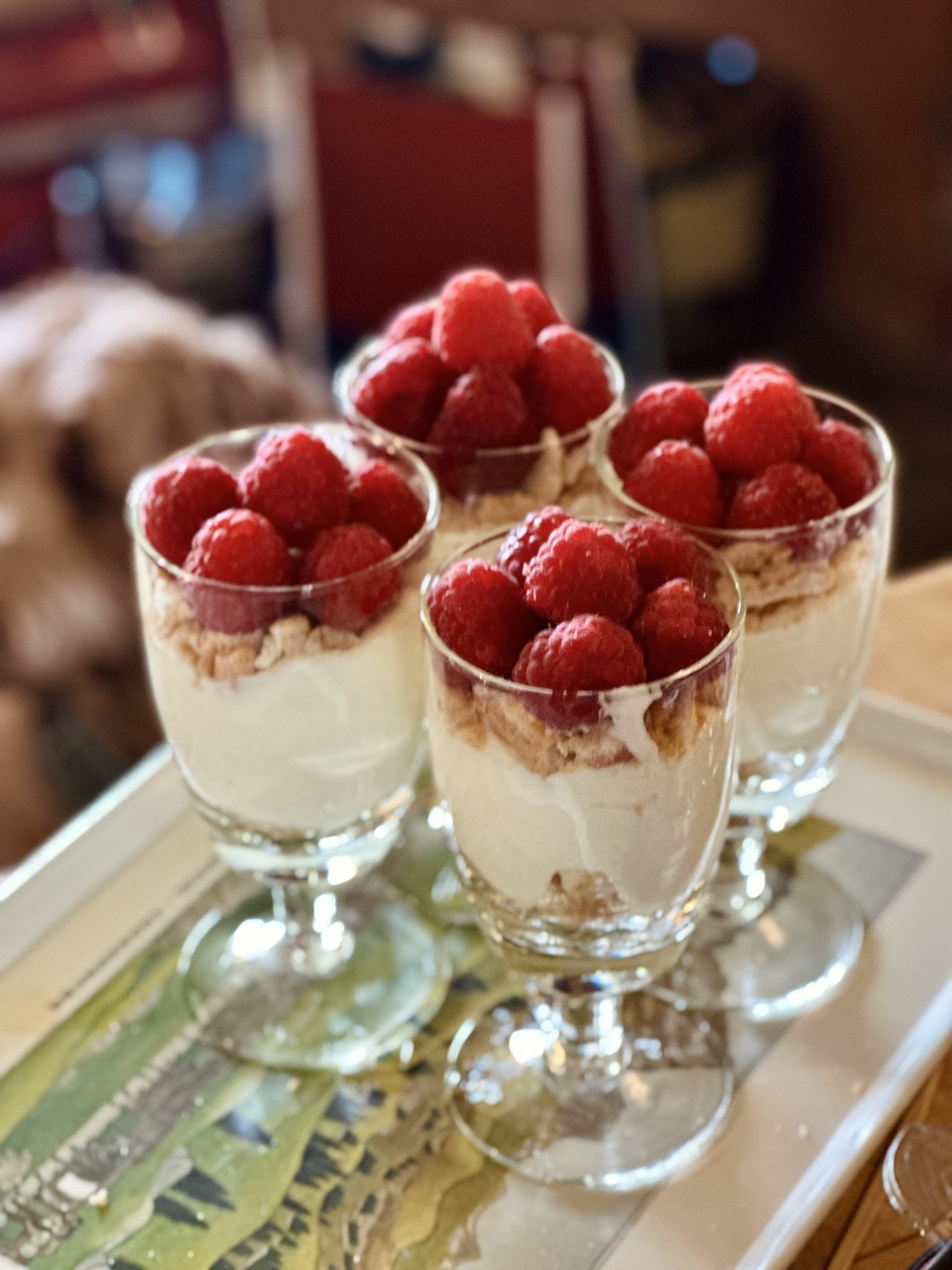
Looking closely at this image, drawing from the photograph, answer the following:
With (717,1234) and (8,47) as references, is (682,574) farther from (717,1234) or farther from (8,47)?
(8,47)

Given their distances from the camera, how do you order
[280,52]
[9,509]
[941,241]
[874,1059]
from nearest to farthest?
[874,1059], [9,509], [941,241], [280,52]

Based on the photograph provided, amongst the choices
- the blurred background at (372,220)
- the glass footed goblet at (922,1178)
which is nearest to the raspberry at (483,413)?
the glass footed goblet at (922,1178)

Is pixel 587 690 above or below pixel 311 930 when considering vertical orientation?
above

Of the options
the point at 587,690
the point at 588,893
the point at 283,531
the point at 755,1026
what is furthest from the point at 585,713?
the point at 755,1026

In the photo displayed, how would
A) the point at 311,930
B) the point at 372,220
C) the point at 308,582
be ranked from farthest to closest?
1. the point at 372,220
2. the point at 311,930
3. the point at 308,582

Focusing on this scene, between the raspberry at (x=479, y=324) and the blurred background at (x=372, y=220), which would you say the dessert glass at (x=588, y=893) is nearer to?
the raspberry at (x=479, y=324)

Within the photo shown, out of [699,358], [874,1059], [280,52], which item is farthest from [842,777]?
[280,52]

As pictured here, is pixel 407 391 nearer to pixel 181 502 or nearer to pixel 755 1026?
pixel 181 502
